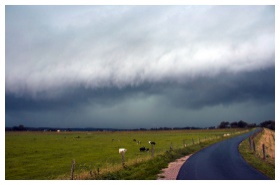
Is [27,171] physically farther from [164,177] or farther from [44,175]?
[164,177]

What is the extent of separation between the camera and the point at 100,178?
2148cm

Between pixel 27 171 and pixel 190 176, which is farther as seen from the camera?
pixel 27 171

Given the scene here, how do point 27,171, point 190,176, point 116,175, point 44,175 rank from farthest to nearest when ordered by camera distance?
point 27,171
point 44,175
point 116,175
point 190,176
